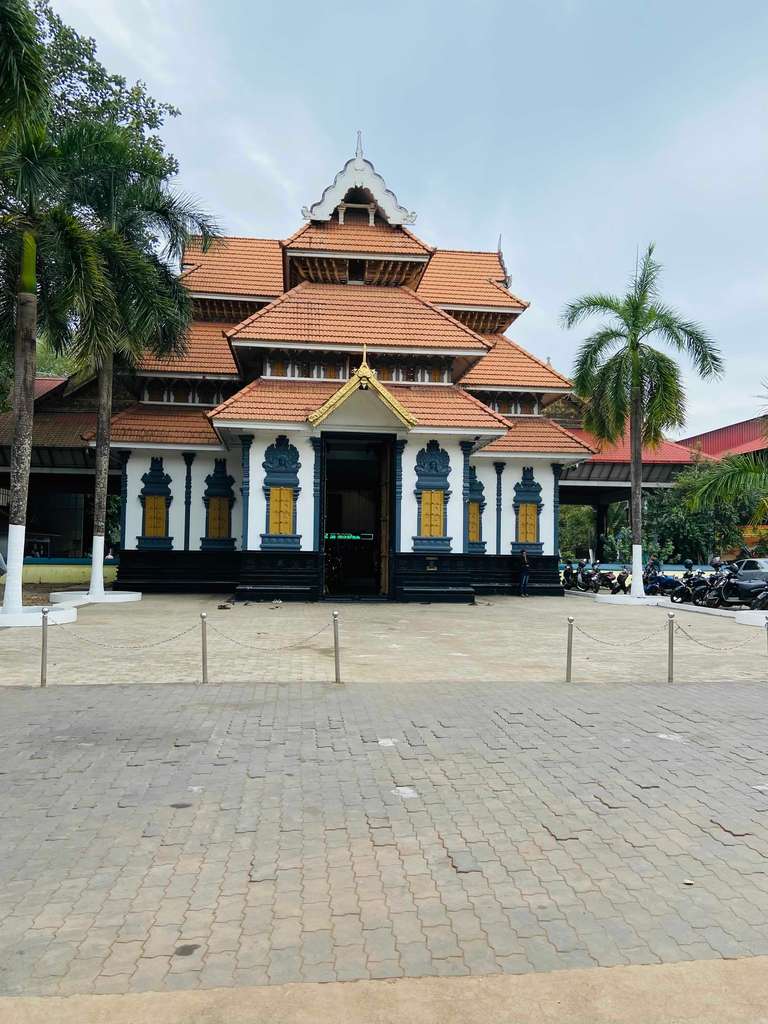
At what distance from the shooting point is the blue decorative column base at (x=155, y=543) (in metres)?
25.0

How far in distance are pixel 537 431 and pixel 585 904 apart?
78.2ft

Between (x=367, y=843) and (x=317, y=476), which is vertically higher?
(x=317, y=476)

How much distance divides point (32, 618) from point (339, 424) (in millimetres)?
9678

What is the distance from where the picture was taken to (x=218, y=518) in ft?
83.3

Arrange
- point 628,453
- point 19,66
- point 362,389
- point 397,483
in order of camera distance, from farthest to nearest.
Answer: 1. point 628,453
2. point 397,483
3. point 362,389
4. point 19,66

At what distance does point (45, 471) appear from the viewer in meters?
30.1

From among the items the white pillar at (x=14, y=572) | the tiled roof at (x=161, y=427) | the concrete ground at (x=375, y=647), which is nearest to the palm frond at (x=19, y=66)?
the white pillar at (x=14, y=572)

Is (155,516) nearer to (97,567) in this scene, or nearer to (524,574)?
(97,567)

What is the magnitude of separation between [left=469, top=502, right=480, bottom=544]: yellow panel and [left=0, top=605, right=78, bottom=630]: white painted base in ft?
45.2

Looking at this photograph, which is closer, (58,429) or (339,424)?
(339,424)

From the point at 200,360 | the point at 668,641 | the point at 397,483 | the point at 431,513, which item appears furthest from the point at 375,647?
the point at 200,360

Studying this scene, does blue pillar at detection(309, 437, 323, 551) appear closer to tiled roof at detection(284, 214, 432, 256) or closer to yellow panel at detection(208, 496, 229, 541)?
yellow panel at detection(208, 496, 229, 541)

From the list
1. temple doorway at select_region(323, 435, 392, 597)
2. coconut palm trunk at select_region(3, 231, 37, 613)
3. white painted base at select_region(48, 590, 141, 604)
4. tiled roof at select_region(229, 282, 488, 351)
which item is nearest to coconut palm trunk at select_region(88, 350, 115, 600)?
white painted base at select_region(48, 590, 141, 604)

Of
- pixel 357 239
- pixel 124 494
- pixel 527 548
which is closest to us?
pixel 357 239
